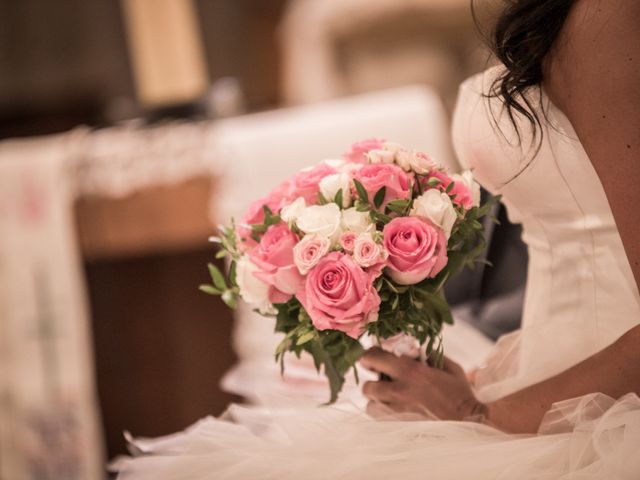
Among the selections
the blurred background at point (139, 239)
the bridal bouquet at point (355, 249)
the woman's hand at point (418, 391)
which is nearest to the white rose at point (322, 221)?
the bridal bouquet at point (355, 249)

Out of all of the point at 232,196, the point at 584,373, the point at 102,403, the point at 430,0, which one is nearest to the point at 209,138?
the point at 232,196

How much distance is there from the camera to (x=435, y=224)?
0.96 metres

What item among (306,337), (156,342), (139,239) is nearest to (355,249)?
(306,337)

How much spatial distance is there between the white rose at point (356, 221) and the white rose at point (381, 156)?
92mm

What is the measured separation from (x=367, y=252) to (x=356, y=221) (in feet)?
0.16

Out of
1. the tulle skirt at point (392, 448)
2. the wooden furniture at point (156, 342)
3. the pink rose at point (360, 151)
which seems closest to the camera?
the tulle skirt at point (392, 448)

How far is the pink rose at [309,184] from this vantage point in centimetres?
104

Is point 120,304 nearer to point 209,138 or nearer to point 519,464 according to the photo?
point 209,138

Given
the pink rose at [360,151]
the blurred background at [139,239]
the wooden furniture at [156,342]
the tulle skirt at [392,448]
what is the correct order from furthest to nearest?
the wooden furniture at [156,342]
the blurred background at [139,239]
the pink rose at [360,151]
the tulle skirt at [392,448]

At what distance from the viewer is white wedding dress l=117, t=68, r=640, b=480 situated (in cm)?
90

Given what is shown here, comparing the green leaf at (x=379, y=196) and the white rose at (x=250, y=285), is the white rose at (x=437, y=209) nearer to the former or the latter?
the green leaf at (x=379, y=196)

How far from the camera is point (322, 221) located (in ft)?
3.19

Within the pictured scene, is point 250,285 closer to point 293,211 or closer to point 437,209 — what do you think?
point 293,211

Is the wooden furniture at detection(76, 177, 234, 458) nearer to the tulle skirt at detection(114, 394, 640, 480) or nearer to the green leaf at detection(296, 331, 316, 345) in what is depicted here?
the tulle skirt at detection(114, 394, 640, 480)
